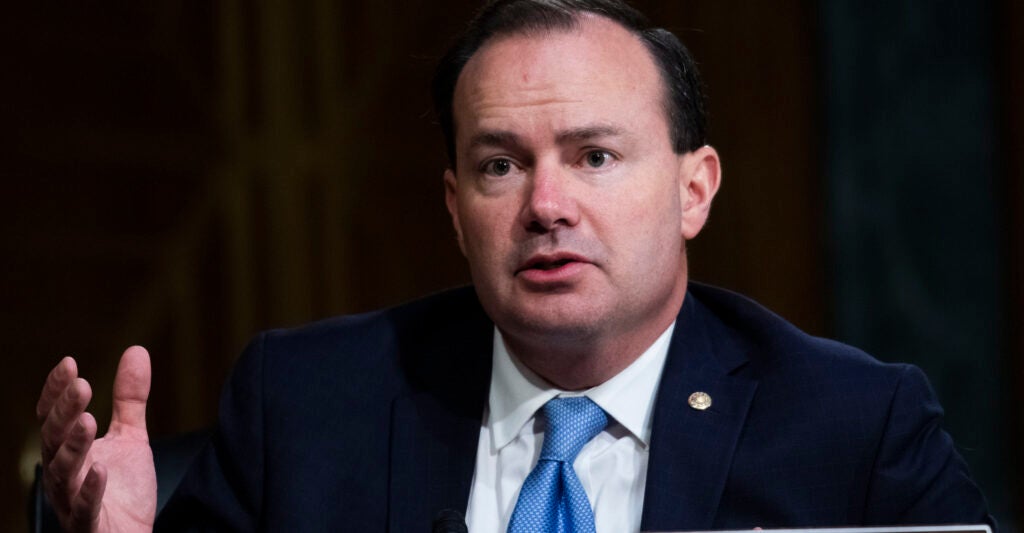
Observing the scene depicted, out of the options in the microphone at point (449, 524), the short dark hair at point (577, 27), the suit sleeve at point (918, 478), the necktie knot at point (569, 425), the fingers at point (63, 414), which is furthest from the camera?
the short dark hair at point (577, 27)

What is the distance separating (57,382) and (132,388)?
0.15 meters

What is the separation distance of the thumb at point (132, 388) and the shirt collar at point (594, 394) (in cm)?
50

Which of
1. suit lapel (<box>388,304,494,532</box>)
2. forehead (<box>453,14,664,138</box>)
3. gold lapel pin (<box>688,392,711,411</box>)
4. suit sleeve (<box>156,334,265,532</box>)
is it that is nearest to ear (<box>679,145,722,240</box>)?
forehead (<box>453,14,664,138</box>)

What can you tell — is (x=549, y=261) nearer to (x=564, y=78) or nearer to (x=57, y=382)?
(x=564, y=78)

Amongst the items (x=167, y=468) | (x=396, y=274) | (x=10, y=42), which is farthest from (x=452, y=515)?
(x=10, y=42)

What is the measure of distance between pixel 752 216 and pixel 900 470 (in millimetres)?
1898

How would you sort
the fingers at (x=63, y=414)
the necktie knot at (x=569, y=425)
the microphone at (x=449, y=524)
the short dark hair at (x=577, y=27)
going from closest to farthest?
the microphone at (x=449, y=524)
the fingers at (x=63, y=414)
the necktie knot at (x=569, y=425)
the short dark hair at (x=577, y=27)

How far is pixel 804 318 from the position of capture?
3479 millimetres

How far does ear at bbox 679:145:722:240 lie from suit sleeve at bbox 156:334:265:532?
2.26 ft

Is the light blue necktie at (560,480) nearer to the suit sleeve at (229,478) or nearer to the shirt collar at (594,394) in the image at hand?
the shirt collar at (594,394)

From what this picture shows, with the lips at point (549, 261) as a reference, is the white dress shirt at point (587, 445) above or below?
below

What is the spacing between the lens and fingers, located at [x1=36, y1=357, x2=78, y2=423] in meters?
1.56

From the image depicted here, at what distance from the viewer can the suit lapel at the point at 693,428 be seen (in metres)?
1.75

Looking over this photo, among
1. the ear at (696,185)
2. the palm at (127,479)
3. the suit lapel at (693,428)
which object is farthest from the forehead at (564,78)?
the palm at (127,479)
